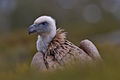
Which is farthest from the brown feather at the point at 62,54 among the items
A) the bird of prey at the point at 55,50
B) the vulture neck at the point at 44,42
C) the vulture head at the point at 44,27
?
the vulture head at the point at 44,27

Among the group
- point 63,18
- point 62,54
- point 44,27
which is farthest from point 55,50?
point 63,18

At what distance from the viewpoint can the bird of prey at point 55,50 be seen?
10722 mm

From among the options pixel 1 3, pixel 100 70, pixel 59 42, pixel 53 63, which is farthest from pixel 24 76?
pixel 1 3

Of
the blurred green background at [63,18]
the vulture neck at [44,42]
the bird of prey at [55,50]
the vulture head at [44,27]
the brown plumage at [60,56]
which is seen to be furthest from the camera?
the blurred green background at [63,18]

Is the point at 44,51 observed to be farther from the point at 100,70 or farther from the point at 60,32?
the point at 100,70

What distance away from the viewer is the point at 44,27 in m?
12.8

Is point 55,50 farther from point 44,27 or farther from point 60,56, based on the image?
point 44,27

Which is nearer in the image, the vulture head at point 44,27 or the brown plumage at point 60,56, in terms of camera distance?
the brown plumage at point 60,56

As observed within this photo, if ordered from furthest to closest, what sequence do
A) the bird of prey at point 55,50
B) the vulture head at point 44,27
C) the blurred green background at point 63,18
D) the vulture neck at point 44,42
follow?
the blurred green background at point 63,18 < the vulture head at point 44,27 < the vulture neck at point 44,42 < the bird of prey at point 55,50

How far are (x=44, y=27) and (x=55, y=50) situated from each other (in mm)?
1467

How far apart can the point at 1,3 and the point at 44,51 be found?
6839cm

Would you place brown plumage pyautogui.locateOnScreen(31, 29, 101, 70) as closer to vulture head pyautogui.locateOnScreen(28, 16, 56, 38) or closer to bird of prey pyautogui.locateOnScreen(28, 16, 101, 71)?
bird of prey pyautogui.locateOnScreen(28, 16, 101, 71)

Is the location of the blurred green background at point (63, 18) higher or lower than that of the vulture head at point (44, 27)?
higher

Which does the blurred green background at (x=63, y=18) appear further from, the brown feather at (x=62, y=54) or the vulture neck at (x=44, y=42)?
the brown feather at (x=62, y=54)
